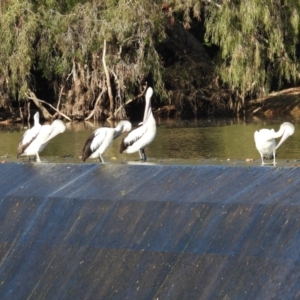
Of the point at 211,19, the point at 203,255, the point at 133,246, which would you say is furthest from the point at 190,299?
the point at 211,19

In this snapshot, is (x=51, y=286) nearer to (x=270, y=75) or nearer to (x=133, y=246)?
(x=133, y=246)

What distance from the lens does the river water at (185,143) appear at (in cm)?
1513

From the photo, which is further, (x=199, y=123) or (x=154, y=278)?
(x=199, y=123)

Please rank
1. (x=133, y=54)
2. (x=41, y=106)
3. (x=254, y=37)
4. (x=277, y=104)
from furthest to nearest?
1. (x=41, y=106)
2. (x=277, y=104)
3. (x=133, y=54)
4. (x=254, y=37)

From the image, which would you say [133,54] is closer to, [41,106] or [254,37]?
[41,106]

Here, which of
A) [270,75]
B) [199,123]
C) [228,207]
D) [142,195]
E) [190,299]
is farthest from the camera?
[270,75]

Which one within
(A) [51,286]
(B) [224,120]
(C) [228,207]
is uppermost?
Result: (C) [228,207]

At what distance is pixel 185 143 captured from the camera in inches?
800

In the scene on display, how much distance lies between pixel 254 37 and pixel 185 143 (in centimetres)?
878

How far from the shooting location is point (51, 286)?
8672 millimetres

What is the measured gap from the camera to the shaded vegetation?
28281mm

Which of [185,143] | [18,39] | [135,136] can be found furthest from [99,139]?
[18,39]

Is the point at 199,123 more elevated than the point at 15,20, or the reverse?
the point at 15,20

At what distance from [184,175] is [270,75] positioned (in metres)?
20.4
